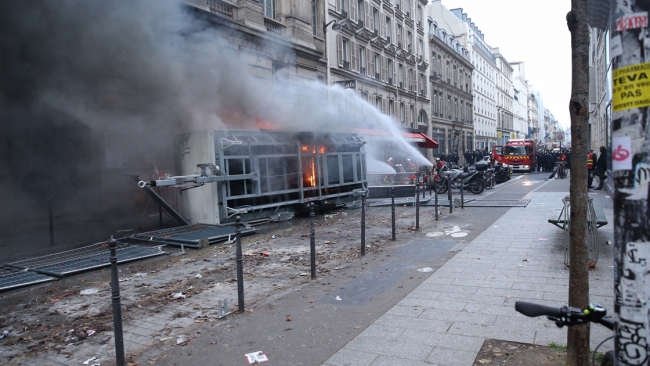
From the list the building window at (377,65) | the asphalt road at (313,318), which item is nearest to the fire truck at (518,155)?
the building window at (377,65)

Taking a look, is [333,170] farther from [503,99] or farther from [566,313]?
[503,99]

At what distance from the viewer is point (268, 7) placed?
1964cm

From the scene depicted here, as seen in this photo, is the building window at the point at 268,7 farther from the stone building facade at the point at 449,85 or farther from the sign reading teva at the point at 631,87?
the stone building facade at the point at 449,85

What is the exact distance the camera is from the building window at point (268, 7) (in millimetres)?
19172

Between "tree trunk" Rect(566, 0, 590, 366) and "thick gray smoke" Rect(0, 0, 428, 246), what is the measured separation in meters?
11.1

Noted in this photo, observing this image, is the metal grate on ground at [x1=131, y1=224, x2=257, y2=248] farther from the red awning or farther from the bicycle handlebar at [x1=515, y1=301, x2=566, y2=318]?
the red awning

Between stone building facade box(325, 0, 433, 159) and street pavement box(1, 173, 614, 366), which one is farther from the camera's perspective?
stone building facade box(325, 0, 433, 159)

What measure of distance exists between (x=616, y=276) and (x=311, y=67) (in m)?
21.1

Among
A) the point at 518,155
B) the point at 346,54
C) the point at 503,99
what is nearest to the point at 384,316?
the point at 346,54

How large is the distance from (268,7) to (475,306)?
58.4 feet

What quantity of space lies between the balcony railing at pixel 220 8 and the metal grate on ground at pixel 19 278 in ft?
37.8

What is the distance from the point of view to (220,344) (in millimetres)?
4188

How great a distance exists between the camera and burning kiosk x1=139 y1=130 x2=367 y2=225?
408 inches

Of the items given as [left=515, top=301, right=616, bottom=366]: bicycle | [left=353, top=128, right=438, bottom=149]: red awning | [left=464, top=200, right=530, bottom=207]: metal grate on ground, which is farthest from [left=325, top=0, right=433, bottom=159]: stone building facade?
[left=515, top=301, right=616, bottom=366]: bicycle
